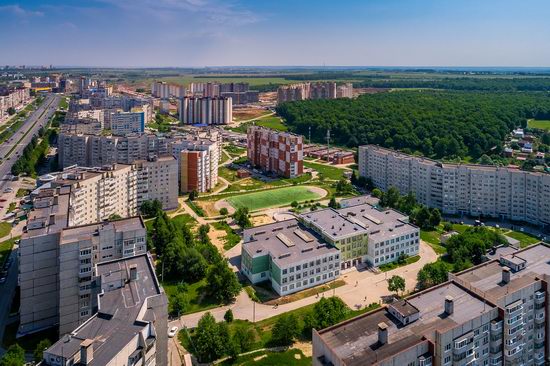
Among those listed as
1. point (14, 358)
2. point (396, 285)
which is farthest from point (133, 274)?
point (396, 285)

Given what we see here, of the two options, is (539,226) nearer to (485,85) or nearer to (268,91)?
(485,85)

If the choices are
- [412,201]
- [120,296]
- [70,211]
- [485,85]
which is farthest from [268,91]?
[120,296]

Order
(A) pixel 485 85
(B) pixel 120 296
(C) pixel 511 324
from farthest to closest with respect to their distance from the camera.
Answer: (A) pixel 485 85, (B) pixel 120 296, (C) pixel 511 324

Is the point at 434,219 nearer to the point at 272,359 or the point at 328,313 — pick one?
the point at 328,313

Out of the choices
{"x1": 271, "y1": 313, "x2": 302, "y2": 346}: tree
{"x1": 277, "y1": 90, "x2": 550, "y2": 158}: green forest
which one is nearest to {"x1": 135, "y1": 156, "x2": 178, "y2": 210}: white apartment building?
{"x1": 271, "y1": 313, "x2": 302, "y2": 346}: tree

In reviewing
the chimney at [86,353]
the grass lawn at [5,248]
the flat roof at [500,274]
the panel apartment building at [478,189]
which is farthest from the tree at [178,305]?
the panel apartment building at [478,189]

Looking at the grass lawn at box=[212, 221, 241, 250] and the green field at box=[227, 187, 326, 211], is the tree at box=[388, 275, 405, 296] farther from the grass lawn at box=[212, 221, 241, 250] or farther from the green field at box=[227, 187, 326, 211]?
the green field at box=[227, 187, 326, 211]
